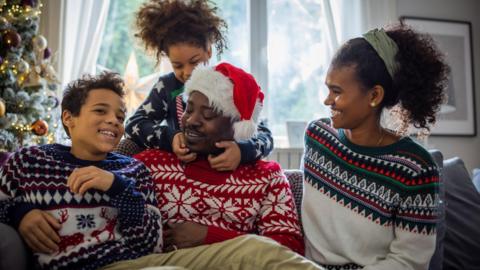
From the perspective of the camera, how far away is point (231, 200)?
1579 mm

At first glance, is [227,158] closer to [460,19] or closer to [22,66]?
[22,66]

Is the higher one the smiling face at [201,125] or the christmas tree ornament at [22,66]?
the christmas tree ornament at [22,66]

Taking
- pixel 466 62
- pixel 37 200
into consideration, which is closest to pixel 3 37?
pixel 37 200

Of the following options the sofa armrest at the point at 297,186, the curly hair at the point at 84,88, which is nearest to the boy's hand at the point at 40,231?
the curly hair at the point at 84,88

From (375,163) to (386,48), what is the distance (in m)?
0.38

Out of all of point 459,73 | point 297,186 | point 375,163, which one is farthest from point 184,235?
point 459,73

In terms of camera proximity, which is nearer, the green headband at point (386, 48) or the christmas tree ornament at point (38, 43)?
the green headband at point (386, 48)

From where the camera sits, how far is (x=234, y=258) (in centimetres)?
124

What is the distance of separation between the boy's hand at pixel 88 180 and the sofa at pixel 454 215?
0.50 meters

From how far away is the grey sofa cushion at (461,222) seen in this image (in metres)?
2.09

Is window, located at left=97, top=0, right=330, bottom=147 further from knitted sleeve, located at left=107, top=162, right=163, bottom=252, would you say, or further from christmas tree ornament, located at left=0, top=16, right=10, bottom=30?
knitted sleeve, located at left=107, top=162, right=163, bottom=252

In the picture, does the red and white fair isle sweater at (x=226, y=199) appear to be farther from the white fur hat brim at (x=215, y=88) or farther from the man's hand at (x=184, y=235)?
the white fur hat brim at (x=215, y=88)

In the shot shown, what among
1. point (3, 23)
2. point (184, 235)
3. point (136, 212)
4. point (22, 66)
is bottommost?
point (184, 235)

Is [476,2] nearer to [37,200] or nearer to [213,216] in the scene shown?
[213,216]
